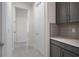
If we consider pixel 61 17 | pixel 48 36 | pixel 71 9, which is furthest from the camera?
pixel 48 36

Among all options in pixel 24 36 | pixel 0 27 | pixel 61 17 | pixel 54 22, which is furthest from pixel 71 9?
pixel 24 36

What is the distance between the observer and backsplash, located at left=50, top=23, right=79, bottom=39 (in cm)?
329

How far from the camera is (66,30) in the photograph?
153 inches

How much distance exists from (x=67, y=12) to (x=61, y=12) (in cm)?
43

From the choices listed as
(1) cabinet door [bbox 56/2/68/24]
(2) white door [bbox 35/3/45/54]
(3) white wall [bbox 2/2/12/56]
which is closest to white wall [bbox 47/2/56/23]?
(1) cabinet door [bbox 56/2/68/24]

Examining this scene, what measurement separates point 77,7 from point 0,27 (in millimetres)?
1814

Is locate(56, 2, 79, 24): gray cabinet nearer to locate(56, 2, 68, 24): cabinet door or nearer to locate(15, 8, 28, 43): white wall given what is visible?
locate(56, 2, 68, 24): cabinet door

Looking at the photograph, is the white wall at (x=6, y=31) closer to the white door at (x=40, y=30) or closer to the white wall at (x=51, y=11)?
the white wall at (x=51, y=11)

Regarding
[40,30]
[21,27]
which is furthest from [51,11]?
[21,27]

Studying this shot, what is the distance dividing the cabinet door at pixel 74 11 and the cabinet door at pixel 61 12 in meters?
0.27

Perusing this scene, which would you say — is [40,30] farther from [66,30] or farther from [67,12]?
[67,12]

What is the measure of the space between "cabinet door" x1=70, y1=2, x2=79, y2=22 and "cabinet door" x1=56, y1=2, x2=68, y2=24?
0.27 meters

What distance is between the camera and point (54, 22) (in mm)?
3977

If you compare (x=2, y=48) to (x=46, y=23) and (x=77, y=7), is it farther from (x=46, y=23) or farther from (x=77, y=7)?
(x=46, y=23)
